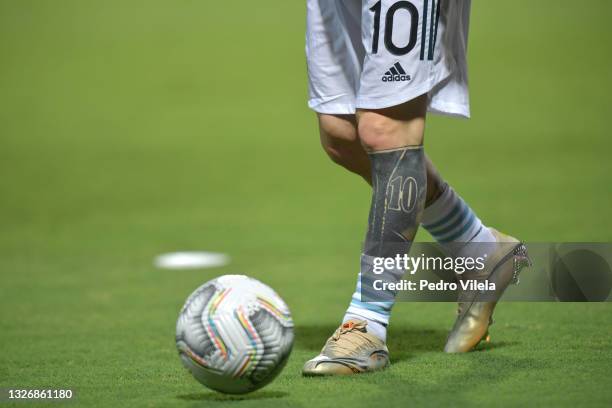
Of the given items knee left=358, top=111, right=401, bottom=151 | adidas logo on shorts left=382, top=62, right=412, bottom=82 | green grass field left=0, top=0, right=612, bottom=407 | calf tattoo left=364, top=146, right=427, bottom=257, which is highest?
adidas logo on shorts left=382, top=62, right=412, bottom=82

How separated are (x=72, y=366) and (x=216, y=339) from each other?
2.81 ft

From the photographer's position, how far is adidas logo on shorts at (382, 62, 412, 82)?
2715mm

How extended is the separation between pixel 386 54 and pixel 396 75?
7cm

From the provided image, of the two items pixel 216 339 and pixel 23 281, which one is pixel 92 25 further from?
pixel 216 339

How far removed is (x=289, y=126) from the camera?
9109 mm

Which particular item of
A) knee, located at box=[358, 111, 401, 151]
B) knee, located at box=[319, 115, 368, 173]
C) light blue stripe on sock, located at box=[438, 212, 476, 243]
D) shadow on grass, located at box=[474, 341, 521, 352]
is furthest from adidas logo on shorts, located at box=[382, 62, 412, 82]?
shadow on grass, located at box=[474, 341, 521, 352]

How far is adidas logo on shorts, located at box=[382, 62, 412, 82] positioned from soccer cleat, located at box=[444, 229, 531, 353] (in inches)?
29.4

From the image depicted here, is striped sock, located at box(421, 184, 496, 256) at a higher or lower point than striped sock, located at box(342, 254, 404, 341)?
higher

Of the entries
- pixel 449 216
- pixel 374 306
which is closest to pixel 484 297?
pixel 449 216

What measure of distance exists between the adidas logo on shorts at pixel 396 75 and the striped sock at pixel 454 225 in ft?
1.70

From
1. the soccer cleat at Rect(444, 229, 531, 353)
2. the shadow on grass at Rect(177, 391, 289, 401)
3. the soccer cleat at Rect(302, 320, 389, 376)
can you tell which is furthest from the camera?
the soccer cleat at Rect(444, 229, 531, 353)

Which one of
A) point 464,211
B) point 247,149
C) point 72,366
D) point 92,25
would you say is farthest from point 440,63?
point 92,25

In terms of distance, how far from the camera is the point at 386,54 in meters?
2.73

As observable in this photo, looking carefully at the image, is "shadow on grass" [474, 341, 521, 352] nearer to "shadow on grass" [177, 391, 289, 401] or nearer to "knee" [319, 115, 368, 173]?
"knee" [319, 115, 368, 173]
